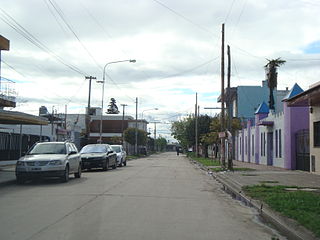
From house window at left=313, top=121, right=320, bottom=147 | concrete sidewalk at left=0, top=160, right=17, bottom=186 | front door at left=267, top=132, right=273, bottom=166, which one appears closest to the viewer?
concrete sidewalk at left=0, top=160, right=17, bottom=186

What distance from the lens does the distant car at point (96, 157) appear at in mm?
25984

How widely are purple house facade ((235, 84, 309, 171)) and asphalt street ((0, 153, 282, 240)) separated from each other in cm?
1416

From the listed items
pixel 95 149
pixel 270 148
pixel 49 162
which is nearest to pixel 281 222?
pixel 49 162

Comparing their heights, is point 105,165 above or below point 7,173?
above

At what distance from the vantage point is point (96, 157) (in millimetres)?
26000

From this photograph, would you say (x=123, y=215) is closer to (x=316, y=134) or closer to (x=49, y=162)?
(x=49, y=162)

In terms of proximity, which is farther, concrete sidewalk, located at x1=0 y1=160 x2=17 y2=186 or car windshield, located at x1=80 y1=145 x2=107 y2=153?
car windshield, located at x1=80 y1=145 x2=107 y2=153

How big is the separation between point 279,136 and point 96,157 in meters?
13.3

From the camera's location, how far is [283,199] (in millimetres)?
12219

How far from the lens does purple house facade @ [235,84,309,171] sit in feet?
90.8

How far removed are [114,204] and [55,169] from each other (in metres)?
6.08

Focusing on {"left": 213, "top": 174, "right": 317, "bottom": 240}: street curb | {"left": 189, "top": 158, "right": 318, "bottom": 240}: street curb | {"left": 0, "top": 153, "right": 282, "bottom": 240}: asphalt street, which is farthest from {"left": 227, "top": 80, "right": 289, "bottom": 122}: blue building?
{"left": 213, "top": 174, "right": 317, "bottom": 240}: street curb

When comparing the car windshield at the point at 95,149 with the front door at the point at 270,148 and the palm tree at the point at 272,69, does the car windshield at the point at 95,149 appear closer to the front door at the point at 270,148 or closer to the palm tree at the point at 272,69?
the front door at the point at 270,148

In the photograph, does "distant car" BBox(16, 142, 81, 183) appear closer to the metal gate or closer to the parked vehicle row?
the parked vehicle row
